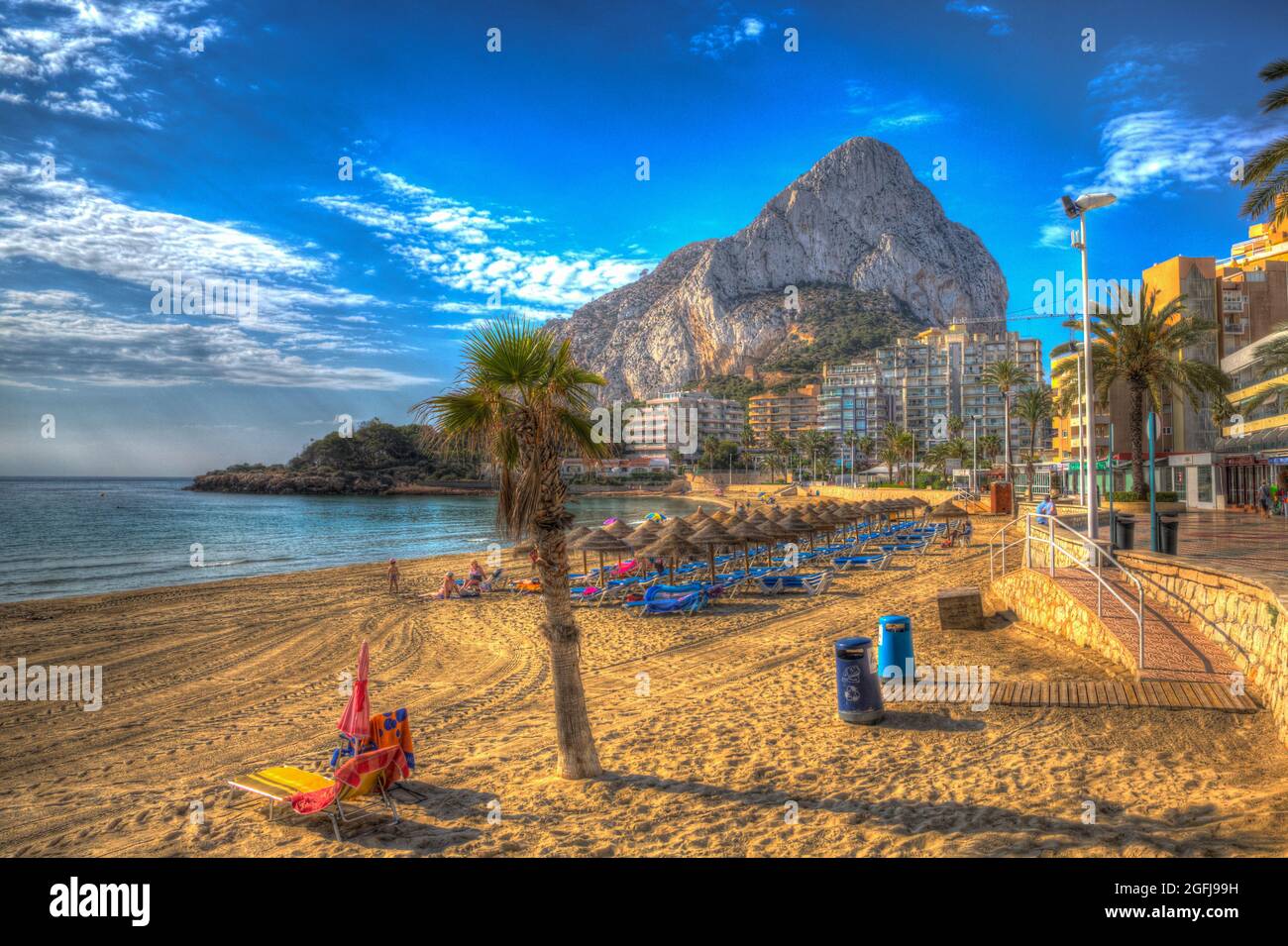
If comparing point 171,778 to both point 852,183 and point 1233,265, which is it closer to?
point 1233,265

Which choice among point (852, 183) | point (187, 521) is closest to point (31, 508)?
point (187, 521)

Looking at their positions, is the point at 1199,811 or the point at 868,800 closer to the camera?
the point at 1199,811

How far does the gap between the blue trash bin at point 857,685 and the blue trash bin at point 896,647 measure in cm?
101

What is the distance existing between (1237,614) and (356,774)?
883 centimetres

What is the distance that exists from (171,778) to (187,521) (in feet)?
213

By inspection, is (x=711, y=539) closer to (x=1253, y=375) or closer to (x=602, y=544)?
(x=602, y=544)

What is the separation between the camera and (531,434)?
5844 mm

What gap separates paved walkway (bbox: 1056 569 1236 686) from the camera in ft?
24.3

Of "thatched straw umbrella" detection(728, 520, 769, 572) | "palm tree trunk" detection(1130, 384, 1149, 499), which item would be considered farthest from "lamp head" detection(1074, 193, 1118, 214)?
"palm tree trunk" detection(1130, 384, 1149, 499)

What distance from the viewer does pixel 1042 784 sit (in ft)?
18.1

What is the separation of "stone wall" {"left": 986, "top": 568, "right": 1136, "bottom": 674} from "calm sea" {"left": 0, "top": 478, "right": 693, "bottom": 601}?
8.01 meters

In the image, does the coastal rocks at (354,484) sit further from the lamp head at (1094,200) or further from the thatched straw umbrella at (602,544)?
the lamp head at (1094,200)

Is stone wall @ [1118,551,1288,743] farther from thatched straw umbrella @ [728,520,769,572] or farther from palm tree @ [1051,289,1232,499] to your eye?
palm tree @ [1051,289,1232,499]
